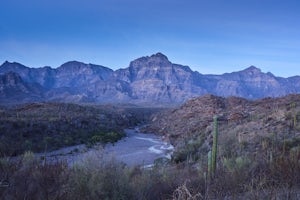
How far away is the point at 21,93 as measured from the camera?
19638 cm

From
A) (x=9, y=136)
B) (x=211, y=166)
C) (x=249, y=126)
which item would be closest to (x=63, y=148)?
(x=9, y=136)

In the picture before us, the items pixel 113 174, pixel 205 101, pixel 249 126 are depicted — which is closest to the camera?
pixel 113 174

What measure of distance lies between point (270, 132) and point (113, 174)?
12.0m

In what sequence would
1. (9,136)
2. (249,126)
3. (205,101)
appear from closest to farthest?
(249,126), (9,136), (205,101)

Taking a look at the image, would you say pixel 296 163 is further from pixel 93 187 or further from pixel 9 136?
pixel 9 136

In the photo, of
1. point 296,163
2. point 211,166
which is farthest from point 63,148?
point 296,163

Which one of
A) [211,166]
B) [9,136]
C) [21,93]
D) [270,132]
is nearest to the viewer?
[211,166]

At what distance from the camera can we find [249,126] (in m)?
21.7

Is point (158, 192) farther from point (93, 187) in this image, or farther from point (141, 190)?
point (93, 187)

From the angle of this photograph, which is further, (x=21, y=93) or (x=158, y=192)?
(x=21, y=93)

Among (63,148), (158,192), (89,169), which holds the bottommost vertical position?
(63,148)

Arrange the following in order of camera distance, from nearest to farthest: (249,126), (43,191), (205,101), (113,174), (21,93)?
(43,191) < (113,174) < (249,126) < (205,101) < (21,93)

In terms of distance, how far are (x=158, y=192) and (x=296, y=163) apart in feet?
11.7

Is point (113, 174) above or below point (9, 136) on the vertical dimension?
above
